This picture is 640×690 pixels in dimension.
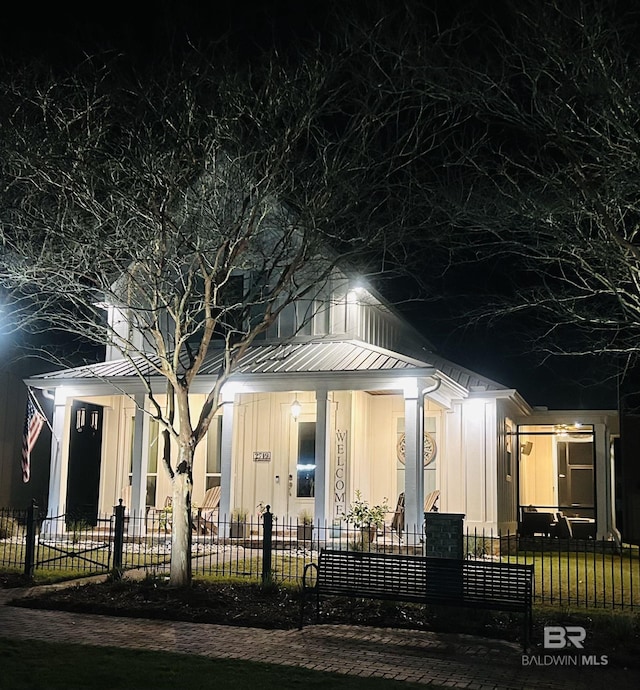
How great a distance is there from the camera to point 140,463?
18016 millimetres

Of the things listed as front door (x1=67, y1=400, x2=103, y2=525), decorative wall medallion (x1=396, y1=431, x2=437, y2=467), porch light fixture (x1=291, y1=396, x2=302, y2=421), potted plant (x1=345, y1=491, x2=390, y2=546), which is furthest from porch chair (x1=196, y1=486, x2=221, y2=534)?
decorative wall medallion (x1=396, y1=431, x2=437, y2=467)

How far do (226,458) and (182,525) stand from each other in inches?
212

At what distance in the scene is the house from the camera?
17344 mm

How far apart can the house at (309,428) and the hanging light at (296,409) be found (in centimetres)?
3

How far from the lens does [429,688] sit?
23.2ft

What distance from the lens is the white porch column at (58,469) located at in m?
18.5

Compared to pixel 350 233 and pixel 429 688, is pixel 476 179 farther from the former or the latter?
pixel 429 688

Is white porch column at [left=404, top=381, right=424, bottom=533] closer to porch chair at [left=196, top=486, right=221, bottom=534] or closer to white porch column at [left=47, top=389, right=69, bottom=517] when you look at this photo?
porch chair at [left=196, top=486, right=221, bottom=534]

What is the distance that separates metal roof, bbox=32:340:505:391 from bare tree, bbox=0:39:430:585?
3.53m

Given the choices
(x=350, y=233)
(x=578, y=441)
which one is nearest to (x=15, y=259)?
(x=350, y=233)

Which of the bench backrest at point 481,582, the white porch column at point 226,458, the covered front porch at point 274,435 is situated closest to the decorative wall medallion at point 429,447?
the covered front porch at point 274,435

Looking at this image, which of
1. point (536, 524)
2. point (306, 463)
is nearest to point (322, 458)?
point (306, 463)

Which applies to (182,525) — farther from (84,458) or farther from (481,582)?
(84,458)

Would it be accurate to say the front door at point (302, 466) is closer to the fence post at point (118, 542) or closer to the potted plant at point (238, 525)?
the potted plant at point (238, 525)
